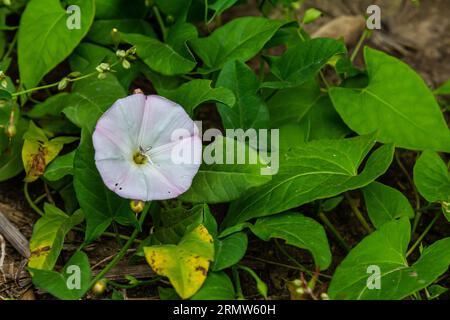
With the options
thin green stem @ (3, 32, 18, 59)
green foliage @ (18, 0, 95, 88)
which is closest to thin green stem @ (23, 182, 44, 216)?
green foliage @ (18, 0, 95, 88)

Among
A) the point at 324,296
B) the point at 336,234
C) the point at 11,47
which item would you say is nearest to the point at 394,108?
the point at 336,234

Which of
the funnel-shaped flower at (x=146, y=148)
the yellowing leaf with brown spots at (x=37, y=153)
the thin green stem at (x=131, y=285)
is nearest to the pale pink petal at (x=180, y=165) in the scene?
the funnel-shaped flower at (x=146, y=148)

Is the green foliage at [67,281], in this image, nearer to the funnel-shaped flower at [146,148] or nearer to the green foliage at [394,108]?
the funnel-shaped flower at [146,148]

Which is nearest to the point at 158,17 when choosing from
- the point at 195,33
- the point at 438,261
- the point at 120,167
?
the point at 195,33

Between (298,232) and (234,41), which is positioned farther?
(234,41)

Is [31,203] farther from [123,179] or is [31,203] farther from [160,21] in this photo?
[160,21]

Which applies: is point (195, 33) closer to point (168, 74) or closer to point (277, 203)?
point (168, 74)
